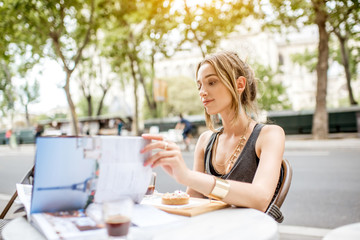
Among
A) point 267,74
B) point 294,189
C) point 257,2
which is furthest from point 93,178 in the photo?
point 267,74

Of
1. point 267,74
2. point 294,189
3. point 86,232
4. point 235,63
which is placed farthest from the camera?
point 267,74

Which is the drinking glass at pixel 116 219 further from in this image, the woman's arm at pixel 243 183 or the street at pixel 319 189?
the street at pixel 319 189

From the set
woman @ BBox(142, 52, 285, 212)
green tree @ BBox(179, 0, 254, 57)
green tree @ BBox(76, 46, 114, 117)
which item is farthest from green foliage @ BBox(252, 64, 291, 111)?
woman @ BBox(142, 52, 285, 212)

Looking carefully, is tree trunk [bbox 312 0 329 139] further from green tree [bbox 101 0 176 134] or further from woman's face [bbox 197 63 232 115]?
woman's face [bbox 197 63 232 115]

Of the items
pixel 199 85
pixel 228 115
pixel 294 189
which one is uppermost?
pixel 199 85

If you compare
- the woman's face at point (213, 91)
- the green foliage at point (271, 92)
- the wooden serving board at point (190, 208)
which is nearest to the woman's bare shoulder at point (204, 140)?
the woman's face at point (213, 91)

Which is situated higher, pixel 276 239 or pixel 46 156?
pixel 46 156

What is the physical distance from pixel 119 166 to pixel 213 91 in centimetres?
86

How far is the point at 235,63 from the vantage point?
1.90 m

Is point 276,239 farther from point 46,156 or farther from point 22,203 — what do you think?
point 22,203

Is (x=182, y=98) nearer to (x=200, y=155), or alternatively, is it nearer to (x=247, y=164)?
(x=200, y=155)

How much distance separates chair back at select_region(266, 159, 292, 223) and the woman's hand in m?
0.58

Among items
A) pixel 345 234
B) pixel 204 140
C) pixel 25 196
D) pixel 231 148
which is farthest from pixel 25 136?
pixel 345 234

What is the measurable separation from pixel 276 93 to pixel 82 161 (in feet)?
101
